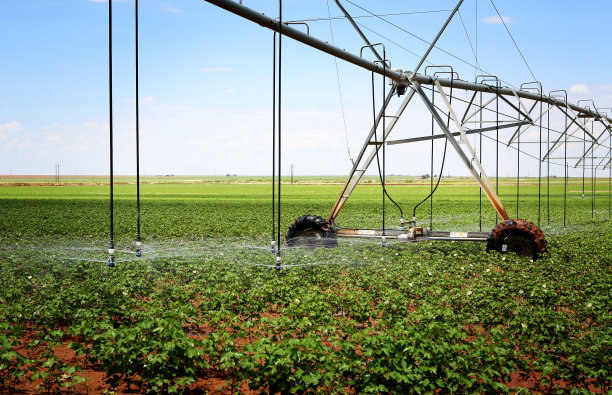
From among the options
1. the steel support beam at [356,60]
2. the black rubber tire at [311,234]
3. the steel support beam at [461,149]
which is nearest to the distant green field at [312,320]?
the black rubber tire at [311,234]

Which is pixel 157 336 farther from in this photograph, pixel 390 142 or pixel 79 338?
Answer: pixel 390 142

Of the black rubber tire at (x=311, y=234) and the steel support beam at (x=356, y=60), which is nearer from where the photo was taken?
the steel support beam at (x=356, y=60)

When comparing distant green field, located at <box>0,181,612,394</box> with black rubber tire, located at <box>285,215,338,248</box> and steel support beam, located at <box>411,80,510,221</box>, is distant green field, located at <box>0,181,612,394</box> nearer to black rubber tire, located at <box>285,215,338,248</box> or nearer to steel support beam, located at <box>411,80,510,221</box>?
black rubber tire, located at <box>285,215,338,248</box>

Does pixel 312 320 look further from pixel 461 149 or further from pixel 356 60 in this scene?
pixel 461 149

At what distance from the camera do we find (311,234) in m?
14.6

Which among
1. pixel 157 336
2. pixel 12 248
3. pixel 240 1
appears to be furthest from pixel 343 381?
pixel 12 248

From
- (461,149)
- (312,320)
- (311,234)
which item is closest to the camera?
(312,320)

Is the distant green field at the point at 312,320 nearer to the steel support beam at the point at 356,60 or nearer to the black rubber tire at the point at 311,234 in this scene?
the black rubber tire at the point at 311,234

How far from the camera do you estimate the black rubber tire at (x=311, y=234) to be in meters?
14.2

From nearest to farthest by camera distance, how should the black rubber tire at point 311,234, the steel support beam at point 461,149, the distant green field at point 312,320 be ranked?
the distant green field at point 312,320, the steel support beam at point 461,149, the black rubber tire at point 311,234

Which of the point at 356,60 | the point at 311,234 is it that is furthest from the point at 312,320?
the point at 311,234

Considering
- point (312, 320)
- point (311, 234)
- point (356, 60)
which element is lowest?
point (312, 320)

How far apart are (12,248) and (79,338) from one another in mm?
8447

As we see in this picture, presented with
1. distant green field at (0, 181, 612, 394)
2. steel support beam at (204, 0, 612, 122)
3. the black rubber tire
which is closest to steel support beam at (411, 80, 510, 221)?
steel support beam at (204, 0, 612, 122)
